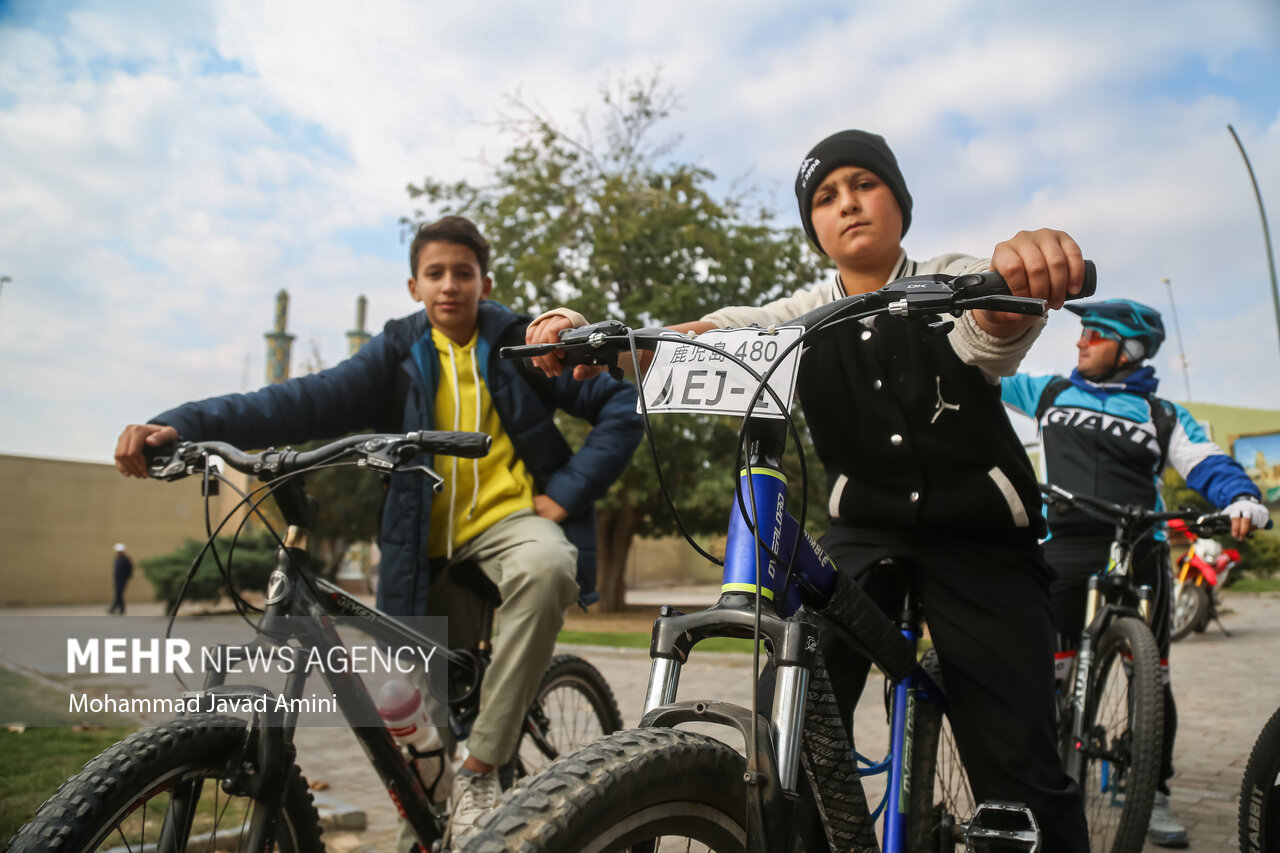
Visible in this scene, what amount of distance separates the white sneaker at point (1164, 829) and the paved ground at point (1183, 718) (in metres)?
0.09

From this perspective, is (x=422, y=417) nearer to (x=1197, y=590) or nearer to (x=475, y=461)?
(x=475, y=461)

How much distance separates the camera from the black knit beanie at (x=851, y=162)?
2.28 m

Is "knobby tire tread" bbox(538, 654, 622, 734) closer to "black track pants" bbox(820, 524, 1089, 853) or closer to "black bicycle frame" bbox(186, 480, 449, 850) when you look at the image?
"black bicycle frame" bbox(186, 480, 449, 850)

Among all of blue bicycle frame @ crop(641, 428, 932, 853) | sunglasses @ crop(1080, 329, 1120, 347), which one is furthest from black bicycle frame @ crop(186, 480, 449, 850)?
sunglasses @ crop(1080, 329, 1120, 347)

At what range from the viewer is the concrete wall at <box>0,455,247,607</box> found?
33.9 metres

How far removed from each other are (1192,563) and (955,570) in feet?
40.9

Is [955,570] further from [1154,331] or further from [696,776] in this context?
[1154,331]

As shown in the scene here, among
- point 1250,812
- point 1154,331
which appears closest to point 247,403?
point 1250,812

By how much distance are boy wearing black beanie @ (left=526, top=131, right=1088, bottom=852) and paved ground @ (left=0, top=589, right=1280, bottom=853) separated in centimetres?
227

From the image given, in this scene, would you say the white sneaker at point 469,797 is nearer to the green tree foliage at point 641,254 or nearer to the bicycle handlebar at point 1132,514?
the bicycle handlebar at point 1132,514

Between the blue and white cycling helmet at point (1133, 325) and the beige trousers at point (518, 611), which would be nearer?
the beige trousers at point (518, 611)

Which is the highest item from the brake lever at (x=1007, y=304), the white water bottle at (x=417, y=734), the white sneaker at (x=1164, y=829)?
the brake lever at (x=1007, y=304)

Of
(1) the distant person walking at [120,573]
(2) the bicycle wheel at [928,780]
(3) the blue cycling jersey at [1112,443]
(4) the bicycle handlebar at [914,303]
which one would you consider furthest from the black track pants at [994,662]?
(1) the distant person walking at [120,573]

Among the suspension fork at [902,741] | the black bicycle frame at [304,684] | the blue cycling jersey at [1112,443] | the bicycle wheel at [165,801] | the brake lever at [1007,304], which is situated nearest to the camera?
the brake lever at [1007,304]
